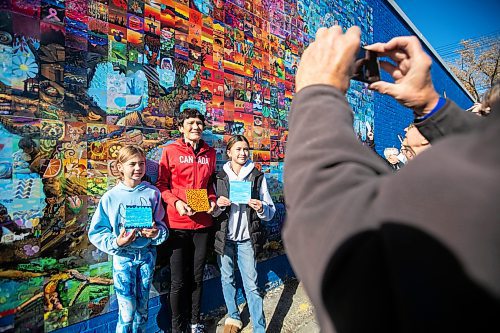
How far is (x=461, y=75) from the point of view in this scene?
92.3 ft

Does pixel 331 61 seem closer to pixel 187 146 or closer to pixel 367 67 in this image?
pixel 367 67

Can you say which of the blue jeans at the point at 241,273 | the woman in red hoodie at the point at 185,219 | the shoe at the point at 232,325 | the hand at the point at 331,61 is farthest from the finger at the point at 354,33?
the shoe at the point at 232,325

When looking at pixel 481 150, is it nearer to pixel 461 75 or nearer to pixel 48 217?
pixel 48 217

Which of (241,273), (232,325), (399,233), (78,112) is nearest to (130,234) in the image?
(78,112)

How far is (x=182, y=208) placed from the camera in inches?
121

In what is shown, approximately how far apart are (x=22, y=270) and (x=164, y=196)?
4.23 ft

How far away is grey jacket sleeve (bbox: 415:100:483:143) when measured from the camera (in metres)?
1.03

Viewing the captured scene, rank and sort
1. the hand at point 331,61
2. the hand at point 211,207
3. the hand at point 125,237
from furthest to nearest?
the hand at point 211,207 < the hand at point 125,237 < the hand at point 331,61

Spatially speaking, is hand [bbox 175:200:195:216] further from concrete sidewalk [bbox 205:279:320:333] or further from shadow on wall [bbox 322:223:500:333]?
shadow on wall [bbox 322:223:500:333]

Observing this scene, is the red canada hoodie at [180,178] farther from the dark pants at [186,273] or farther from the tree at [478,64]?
the tree at [478,64]

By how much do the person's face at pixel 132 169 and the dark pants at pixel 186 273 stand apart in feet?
2.29

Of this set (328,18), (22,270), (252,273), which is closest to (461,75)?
(328,18)

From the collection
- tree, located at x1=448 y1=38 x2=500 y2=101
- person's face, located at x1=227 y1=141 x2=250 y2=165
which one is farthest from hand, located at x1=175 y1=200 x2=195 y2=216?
tree, located at x1=448 y1=38 x2=500 y2=101

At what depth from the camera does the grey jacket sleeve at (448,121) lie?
103cm
